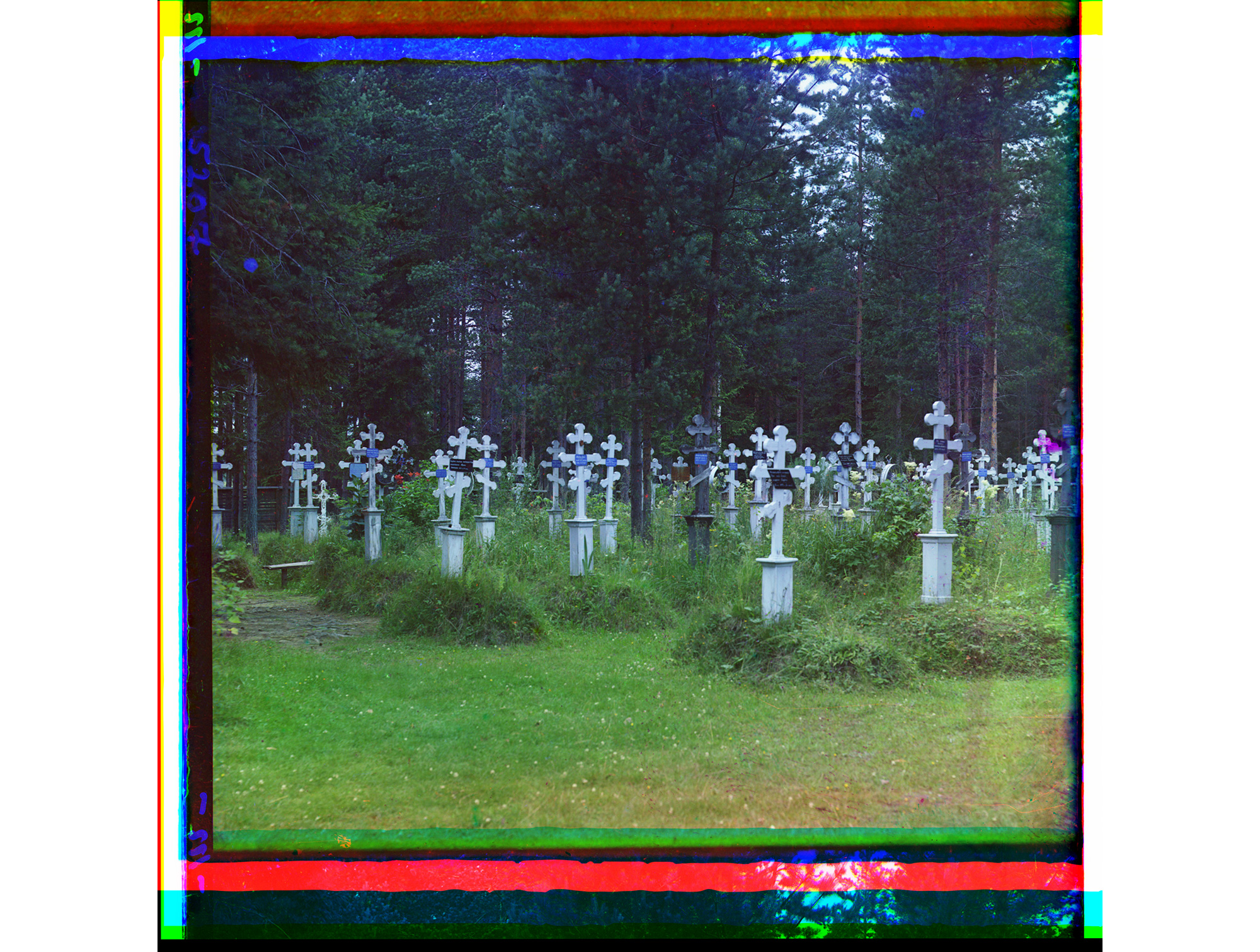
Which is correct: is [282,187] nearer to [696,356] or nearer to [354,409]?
[354,409]

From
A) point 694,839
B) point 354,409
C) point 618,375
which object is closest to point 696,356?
point 618,375

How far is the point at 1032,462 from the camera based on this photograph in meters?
5.57

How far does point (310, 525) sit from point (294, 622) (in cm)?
563

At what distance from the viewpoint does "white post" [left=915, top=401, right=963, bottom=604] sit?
6.00m

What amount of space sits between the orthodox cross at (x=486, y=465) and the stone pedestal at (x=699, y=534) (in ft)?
5.94

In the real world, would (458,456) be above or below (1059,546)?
above

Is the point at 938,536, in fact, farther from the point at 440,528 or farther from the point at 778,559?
the point at 440,528

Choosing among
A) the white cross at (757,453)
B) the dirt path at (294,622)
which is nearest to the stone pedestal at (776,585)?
the white cross at (757,453)

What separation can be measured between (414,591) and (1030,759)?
Result: 4.52 m

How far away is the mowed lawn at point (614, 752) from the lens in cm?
272

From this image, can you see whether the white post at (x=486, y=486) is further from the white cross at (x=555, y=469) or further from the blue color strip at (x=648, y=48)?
the blue color strip at (x=648, y=48)

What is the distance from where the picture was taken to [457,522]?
7.40 m
